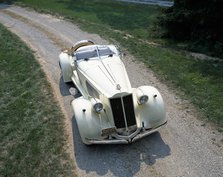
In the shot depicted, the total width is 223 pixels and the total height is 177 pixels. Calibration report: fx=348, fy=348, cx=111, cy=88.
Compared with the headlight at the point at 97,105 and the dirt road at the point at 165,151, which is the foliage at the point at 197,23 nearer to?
the dirt road at the point at 165,151

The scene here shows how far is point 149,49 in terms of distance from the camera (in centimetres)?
2155

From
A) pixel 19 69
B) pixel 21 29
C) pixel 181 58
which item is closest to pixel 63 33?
pixel 21 29

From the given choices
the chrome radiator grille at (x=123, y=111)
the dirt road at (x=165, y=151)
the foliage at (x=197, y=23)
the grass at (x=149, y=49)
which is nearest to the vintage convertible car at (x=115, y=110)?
the chrome radiator grille at (x=123, y=111)

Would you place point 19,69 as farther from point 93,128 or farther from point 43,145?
point 93,128

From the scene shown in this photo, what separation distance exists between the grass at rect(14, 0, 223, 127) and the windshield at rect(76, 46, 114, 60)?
12.7 ft

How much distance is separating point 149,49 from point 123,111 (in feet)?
36.4

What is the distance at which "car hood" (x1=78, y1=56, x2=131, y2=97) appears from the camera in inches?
450

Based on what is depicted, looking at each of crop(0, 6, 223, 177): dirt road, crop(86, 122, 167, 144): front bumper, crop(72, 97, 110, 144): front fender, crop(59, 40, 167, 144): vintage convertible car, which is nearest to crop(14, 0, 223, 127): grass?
crop(0, 6, 223, 177): dirt road

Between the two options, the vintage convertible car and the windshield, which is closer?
the vintage convertible car

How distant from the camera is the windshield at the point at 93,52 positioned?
45.9ft

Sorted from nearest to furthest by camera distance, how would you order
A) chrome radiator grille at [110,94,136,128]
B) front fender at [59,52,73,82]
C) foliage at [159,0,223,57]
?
chrome radiator grille at [110,94,136,128] → front fender at [59,52,73,82] → foliage at [159,0,223,57]

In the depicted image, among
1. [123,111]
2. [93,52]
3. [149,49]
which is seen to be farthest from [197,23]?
[123,111]

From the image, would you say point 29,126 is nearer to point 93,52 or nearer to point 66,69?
point 66,69

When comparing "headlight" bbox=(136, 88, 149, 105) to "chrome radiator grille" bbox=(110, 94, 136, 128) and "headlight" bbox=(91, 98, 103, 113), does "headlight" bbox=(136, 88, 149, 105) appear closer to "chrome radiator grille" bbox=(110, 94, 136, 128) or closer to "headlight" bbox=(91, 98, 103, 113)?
"chrome radiator grille" bbox=(110, 94, 136, 128)
